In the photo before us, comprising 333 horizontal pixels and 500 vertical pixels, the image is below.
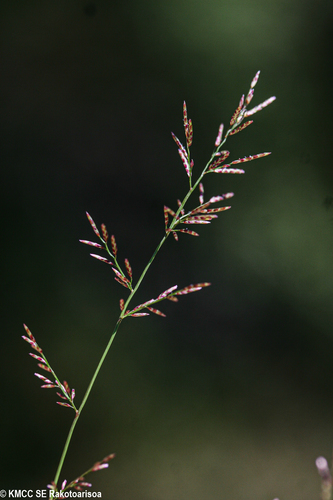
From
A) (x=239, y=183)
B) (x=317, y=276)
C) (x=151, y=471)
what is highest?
(x=239, y=183)

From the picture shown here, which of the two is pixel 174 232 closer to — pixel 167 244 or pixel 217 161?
pixel 217 161

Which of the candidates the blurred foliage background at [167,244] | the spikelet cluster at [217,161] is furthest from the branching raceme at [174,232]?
the blurred foliage background at [167,244]

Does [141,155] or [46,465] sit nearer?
[46,465]

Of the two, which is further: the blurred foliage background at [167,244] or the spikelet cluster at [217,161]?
the blurred foliage background at [167,244]

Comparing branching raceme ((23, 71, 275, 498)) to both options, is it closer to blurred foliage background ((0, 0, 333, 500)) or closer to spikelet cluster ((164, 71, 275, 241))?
→ spikelet cluster ((164, 71, 275, 241))

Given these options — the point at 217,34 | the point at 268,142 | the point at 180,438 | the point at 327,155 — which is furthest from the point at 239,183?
the point at 180,438

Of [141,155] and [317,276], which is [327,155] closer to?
[317,276]

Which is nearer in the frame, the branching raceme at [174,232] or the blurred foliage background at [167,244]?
the branching raceme at [174,232]

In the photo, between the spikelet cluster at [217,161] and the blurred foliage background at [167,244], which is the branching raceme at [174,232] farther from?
the blurred foliage background at [167,244]

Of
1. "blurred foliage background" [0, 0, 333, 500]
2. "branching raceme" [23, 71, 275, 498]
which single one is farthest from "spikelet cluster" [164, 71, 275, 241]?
"blurred foliage background" [0, 0, 333, 500]
